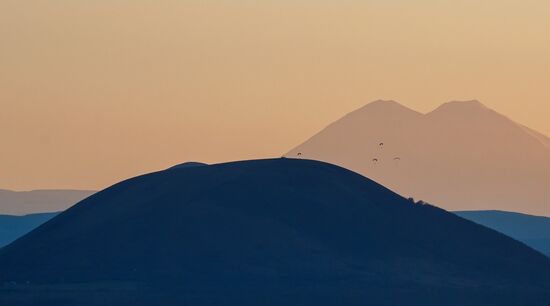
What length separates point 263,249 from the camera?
170750mm

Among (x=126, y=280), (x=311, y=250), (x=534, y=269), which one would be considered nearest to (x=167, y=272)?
(x=126, y=280)

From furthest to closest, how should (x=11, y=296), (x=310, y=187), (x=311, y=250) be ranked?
(x=310, y=187) < (x=311, y=250) < (x=11, y=296)

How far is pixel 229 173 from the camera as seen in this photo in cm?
18788

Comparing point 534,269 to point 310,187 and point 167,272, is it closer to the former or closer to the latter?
point 310,187

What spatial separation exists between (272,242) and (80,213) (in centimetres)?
2565

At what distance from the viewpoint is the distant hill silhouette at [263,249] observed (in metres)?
162

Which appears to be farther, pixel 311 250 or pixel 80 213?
pixel 80 213

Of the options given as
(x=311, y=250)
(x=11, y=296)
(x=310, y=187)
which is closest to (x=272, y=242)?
(x=311, y=250)

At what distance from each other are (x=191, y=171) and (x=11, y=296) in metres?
36.9

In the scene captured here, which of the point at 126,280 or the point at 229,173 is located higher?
the point at 229,173

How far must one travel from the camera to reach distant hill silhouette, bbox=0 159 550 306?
162m

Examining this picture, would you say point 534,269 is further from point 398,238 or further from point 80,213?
point 80,213

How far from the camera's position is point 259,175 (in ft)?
614

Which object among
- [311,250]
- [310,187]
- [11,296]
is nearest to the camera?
[11,296]
